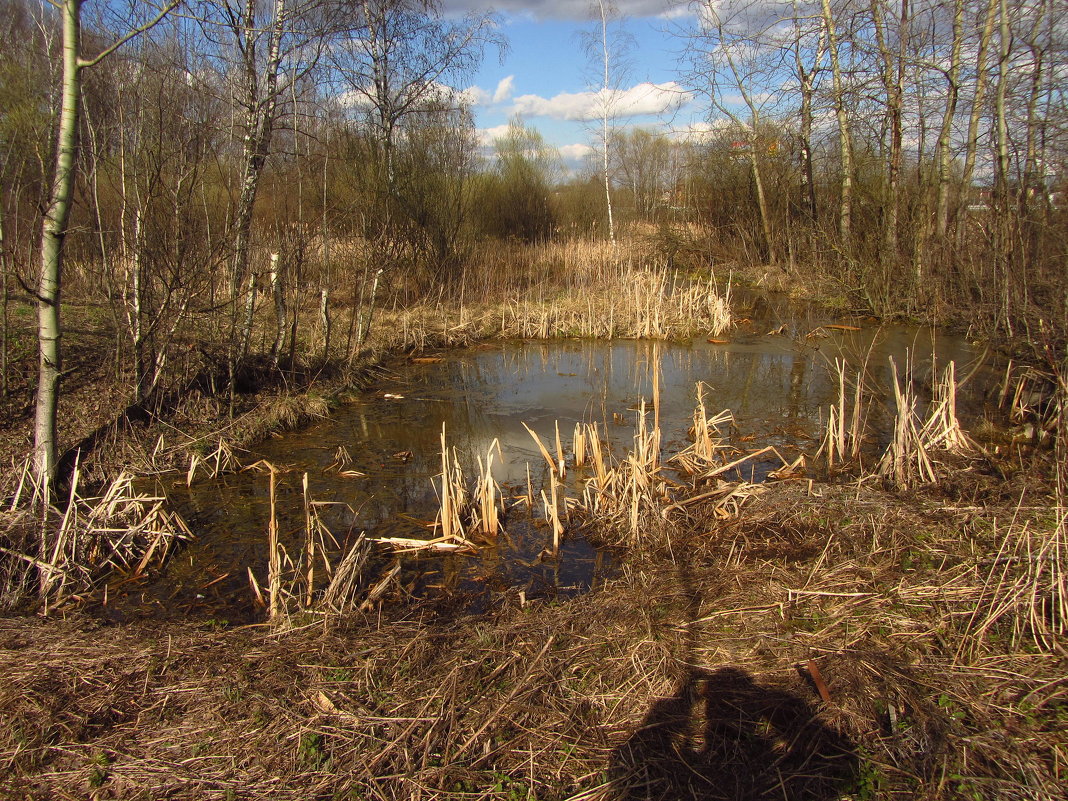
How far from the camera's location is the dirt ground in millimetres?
2412

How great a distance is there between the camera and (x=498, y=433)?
23.6ft

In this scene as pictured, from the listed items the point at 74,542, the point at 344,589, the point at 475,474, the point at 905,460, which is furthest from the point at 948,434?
the point at 74,542

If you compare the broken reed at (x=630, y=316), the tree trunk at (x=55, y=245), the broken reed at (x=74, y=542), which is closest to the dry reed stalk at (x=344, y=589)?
the broken reed at (x=74, y=542)

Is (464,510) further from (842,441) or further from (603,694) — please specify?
(842,441)

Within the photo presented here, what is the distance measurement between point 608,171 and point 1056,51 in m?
14.0

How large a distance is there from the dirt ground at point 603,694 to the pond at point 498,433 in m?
0.60

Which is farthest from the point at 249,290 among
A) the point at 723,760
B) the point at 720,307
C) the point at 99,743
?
the point at 720,307

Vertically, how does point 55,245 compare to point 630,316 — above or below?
above

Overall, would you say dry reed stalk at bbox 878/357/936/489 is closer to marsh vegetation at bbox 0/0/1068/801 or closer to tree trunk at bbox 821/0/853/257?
marsh vegetation at bbox 0/0/1068/801

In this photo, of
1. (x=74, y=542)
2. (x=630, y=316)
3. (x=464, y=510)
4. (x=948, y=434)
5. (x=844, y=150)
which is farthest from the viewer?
(x=844, y=150)

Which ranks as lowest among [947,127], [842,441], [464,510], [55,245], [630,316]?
[464,510]

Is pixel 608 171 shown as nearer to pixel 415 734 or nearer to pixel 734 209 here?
pixel 734 209

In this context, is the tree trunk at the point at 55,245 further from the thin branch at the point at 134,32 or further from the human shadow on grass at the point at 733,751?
the human shadow on grass at the point at 733,751

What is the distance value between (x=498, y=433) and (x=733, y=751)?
16.1 ft
